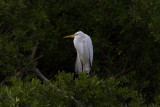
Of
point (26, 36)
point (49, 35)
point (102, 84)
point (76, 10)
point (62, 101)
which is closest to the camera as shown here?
point (62, 101)

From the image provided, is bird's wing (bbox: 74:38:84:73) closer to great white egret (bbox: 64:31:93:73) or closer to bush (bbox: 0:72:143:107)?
great white egret (bbox: 64:31:93:73)

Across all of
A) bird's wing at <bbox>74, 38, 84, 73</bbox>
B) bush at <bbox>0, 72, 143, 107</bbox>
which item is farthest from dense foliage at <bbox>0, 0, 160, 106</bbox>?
bird's wing at <bbox>74, 38, 84, 73</bbox>

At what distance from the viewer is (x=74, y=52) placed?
4.04 m

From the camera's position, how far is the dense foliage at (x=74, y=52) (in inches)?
81.4

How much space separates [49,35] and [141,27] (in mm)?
1044

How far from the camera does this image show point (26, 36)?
2.76 m

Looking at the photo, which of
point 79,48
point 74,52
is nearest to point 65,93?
point 79,48

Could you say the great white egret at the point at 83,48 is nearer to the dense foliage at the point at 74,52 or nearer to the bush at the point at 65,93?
the dense foliage at the point at 74,52

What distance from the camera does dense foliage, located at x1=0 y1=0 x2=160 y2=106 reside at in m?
2.07

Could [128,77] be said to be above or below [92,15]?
below

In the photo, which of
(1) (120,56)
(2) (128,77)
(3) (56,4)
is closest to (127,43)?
(1) (120,56)

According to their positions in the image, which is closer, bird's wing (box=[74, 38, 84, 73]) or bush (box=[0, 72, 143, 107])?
bush (box=[0, 72, 143, 107])

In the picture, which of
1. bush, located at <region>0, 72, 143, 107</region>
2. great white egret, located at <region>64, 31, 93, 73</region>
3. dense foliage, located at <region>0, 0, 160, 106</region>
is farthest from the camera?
great white egret, located at <region>64, 31, 93, 73</region>

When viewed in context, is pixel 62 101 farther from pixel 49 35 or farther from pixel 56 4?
pixel 56 4
